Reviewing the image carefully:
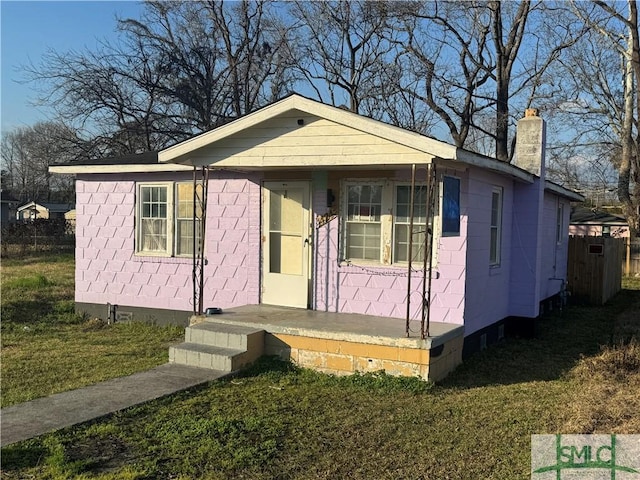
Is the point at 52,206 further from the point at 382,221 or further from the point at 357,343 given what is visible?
the point at 357,343

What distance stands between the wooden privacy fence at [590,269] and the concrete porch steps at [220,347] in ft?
36.4

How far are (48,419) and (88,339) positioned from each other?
433 centimetres

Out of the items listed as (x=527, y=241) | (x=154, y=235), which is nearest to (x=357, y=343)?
(x=527, y=241)

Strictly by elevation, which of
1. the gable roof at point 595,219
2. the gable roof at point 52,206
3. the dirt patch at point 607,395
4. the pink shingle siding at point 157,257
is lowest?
the dirt patch at point 607,395

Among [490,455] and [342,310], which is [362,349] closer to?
[342,310]

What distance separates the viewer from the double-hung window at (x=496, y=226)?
938cm

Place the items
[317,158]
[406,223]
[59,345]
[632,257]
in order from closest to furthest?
[317,158]
[406,223]
[59,345]
[632,257]

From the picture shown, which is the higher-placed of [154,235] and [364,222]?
[364,222]

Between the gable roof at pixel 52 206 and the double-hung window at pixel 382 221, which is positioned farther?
the gable roof at pixel 52 206

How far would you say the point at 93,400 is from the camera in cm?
584

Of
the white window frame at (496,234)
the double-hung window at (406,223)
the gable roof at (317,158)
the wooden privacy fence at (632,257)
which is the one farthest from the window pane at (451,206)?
the wooden privacy fence at (632,257)

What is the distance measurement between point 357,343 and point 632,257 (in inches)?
826

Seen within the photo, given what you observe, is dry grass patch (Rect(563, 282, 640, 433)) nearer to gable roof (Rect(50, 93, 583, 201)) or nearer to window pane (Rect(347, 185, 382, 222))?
gable roof (Rect(50, 93, 583, 201))

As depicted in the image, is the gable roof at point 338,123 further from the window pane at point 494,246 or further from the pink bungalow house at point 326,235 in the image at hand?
the window pane at point 494,246
